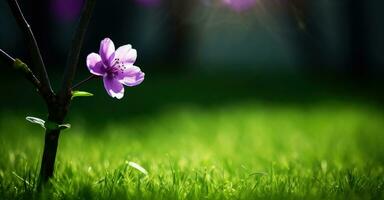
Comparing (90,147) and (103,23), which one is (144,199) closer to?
(90,147)

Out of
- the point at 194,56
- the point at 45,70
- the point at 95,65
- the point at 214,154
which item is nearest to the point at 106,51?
the point at 95,65

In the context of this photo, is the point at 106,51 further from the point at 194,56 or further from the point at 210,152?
the point at 194,56

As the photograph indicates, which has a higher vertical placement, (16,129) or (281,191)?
(16,129)

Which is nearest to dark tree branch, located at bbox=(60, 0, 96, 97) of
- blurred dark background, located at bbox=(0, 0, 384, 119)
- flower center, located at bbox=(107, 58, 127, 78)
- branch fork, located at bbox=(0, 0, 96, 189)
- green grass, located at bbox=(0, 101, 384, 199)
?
branch fork, located at bbox=(0, 0, 96, 189)

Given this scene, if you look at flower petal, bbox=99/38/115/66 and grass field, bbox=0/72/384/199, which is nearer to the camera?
flower petal, bbox=99/38/115/66

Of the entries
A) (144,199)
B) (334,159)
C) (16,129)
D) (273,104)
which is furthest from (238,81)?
(144,199)

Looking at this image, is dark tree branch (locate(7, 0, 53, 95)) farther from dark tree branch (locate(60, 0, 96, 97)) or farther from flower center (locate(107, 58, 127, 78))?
flower center (locate(107, 58, 127, 78))
